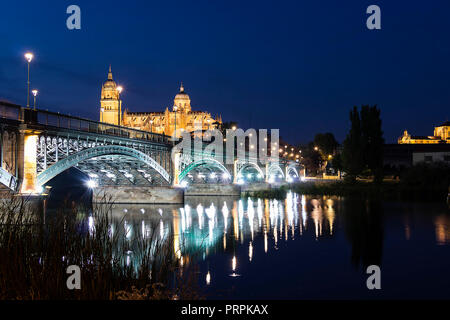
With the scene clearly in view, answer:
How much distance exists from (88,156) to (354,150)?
50.9m

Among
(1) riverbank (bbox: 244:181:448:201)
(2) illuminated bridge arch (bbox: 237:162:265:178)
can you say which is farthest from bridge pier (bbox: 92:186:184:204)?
(2) illuminated bridge arch (bbox: 237:162:265:178)

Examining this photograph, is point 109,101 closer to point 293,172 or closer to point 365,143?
point 293,172

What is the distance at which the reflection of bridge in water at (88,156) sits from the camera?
84.8 ft

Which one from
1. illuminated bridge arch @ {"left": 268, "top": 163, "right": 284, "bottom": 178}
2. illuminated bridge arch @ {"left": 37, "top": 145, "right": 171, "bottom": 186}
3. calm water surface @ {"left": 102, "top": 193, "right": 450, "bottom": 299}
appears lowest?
calm water surface @ {"left": 102, "top": 193, "right": 450, "bottom": 299}

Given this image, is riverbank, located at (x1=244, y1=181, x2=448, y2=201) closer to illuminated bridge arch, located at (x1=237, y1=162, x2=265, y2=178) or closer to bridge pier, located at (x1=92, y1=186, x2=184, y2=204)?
illuminated bridge arch, located at (x1=237, y1=162, x2=265, y2=178)

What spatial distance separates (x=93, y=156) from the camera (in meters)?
35.2

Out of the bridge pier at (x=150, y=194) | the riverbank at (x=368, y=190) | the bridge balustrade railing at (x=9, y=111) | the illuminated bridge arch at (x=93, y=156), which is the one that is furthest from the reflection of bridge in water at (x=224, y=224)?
the riverbank at (x=368, y=190)

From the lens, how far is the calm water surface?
713 inches

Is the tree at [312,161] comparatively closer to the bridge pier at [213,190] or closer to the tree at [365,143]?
the tree at [365,143]

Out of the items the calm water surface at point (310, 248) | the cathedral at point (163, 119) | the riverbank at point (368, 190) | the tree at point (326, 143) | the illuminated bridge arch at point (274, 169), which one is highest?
the cathedral at point (163, 119)

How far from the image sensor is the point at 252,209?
172ft

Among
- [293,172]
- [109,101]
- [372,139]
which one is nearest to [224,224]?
[372,139]
